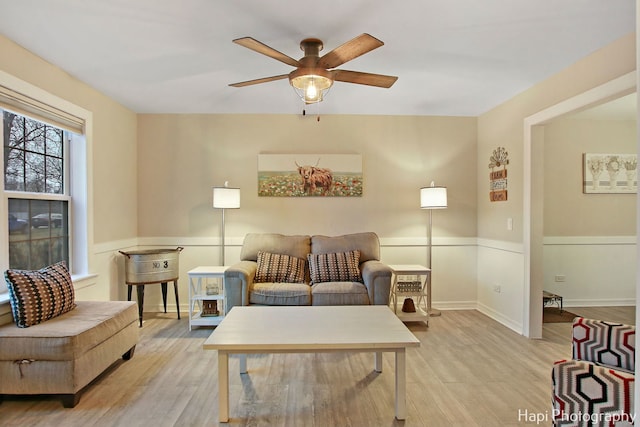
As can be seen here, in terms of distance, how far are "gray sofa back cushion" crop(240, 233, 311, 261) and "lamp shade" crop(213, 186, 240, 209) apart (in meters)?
0.43

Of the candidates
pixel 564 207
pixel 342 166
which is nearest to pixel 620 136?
pixel 564 207

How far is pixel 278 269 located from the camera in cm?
355

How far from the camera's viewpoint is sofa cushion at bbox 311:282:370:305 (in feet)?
10.5

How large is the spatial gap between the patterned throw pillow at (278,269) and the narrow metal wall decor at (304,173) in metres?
0.90

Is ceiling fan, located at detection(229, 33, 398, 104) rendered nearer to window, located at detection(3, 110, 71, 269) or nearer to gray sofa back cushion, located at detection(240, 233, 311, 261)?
gray sofa back cushion, located at detection(240, 233, 311, 261)

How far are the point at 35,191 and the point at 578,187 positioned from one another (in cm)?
589

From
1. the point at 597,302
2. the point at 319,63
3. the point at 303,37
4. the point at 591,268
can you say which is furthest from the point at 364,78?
the point at 597,302

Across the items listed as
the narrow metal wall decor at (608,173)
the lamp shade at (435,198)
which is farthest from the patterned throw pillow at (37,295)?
the narrow metal wall decor at (608,173)

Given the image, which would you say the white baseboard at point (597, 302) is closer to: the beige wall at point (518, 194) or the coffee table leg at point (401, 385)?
the beige wall at point (518, 194)

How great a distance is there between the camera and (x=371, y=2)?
1.99m

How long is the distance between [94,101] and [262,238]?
7.11ft

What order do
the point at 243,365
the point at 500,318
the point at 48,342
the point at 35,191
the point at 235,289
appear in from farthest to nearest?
the point at 500,318
the point at 235,289
the point at 35,191
the point at 243,365
the point at 48,342

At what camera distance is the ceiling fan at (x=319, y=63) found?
1.92m

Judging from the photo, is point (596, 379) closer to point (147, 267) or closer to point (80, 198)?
point (147, 267)
